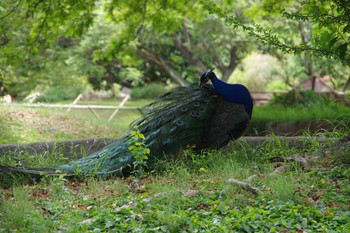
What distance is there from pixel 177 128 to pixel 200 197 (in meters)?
1.79

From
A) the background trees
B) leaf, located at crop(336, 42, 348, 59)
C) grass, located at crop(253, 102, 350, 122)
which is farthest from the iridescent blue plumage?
grass, located at crop(253, 102, 350, 122)

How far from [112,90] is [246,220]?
25018mm

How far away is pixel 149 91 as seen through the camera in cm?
2709

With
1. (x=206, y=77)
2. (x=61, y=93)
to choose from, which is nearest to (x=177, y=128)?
(x=206, y=77)

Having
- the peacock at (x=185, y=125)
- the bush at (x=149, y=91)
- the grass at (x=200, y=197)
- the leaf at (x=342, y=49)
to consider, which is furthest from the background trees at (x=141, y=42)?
the grass at (x=200, y=197)

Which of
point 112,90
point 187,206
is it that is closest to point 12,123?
point 187,206

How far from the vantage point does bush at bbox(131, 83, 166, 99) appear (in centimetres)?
2703

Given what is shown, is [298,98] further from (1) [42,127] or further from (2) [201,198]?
(2) [201,198]

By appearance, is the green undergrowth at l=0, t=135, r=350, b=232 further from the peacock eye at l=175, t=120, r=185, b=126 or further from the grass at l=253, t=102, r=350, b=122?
the grass at l=253, t=102, r=350, b=122

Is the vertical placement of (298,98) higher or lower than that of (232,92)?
lower

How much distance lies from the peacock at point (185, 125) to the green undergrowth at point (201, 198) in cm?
23

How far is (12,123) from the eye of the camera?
458 inches

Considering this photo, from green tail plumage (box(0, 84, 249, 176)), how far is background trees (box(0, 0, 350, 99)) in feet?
3.83

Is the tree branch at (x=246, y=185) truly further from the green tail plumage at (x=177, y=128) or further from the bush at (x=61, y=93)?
the bush at (x=61, y=93)
